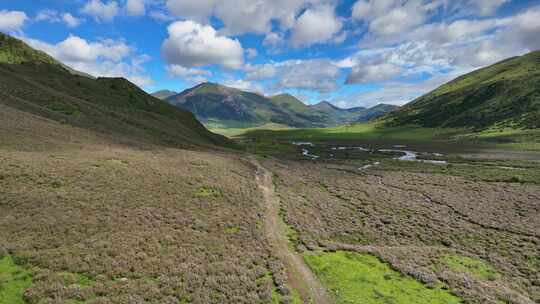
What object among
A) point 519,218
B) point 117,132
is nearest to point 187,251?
point 519,218

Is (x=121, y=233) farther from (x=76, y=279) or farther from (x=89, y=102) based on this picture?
(x=89, y=102)

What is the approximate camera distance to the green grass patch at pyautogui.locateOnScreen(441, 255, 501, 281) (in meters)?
23.6

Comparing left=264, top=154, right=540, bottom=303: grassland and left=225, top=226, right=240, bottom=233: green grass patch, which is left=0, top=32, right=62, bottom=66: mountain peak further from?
left=225, top=226, right=240, bottom=233: green grass patch

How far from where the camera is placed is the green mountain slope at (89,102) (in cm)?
6241

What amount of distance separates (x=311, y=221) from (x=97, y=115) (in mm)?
63120

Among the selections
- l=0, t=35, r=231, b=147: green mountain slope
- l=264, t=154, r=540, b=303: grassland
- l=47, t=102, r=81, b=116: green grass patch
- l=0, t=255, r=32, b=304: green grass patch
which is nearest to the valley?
l=0, t=255, r=32, b=304: green grass patch

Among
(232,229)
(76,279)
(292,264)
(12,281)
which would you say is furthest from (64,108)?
(292,264)

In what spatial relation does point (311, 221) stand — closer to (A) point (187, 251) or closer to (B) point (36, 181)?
(A) point (187, 251)

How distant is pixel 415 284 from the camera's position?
21453 millimetres

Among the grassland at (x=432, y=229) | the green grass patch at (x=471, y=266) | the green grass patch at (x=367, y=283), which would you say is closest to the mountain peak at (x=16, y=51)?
the grassland at (x=432, y=229)

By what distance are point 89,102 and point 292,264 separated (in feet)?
283

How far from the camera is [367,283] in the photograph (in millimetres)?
20984

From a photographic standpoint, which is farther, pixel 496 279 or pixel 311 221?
pixel 311 221

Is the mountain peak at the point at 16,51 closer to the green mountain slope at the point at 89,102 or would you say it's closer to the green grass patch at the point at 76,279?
the green mountain slope at the point at 89,102
